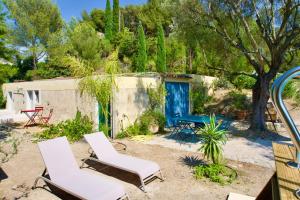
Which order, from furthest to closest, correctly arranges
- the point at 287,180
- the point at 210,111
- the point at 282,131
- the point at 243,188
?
the point at 210,111, the point at 282,131, the point at 243,188, the point at 287,180

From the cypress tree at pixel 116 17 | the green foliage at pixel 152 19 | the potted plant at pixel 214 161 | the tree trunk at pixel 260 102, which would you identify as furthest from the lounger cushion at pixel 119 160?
the cypress tree at pixel 116 17

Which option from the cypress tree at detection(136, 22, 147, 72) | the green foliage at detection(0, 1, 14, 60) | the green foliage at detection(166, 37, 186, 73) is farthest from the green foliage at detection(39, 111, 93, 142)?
the green foliage at detection(166, 37, 186, 73)

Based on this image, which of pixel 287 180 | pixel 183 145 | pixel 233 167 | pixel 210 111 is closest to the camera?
pixel 287 180

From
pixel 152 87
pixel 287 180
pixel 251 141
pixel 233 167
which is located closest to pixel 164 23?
pixel 152 87

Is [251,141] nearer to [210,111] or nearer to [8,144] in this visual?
[210,111]

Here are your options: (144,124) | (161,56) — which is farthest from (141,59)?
(144,124)

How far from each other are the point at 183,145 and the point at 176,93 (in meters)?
5.12

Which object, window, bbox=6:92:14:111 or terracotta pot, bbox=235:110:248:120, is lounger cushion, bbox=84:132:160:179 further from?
window, bbox=6:92:14:111

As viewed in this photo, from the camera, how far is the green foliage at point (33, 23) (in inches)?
1172

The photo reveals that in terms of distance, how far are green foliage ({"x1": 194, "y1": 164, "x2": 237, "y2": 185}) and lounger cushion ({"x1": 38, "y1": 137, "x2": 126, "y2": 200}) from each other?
264 cm

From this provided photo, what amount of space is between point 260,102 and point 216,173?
6625mm

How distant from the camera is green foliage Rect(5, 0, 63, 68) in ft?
97.7

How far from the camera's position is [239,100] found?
18.3 m

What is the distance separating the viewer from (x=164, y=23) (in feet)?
123
